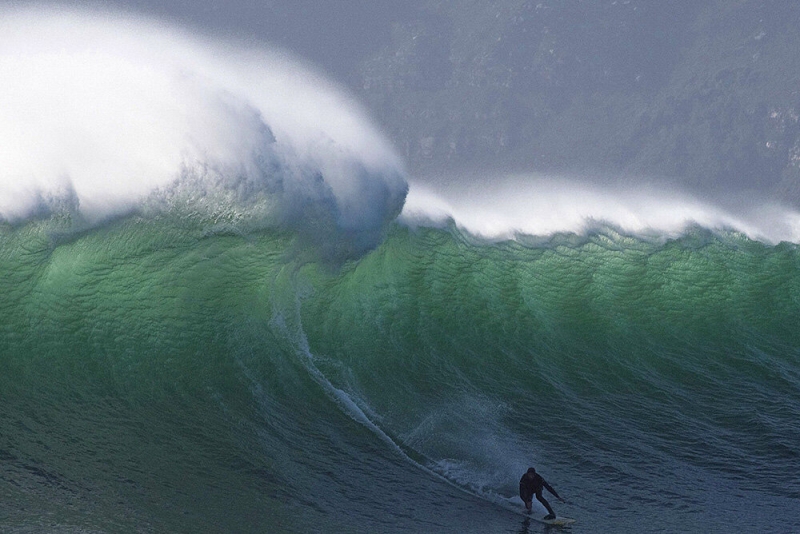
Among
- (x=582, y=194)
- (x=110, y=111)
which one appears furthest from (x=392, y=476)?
(x=582, y=194)

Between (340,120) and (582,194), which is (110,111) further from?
(582,194)

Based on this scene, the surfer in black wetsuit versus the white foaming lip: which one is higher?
the white foaming lip

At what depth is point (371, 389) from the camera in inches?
531

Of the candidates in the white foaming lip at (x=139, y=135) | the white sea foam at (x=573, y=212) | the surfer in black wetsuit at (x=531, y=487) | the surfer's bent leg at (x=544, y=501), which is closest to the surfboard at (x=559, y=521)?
the surfer's bent leg at (x=544, y=501)

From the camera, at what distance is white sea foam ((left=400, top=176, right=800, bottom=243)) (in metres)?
19.6

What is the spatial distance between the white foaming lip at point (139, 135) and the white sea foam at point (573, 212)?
217 centimetres

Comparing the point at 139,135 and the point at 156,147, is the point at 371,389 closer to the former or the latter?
the point at 156,147

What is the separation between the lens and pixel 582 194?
21.6 metres

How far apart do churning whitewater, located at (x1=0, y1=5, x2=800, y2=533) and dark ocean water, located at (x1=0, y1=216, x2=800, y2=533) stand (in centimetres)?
4

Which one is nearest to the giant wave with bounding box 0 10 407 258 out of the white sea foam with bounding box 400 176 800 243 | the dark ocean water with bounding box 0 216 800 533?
the dark ocean water with bounding box 0 216 800 533

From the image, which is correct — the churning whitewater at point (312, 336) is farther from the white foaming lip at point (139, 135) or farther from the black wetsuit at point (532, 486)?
the black wetsuit at point (532, 486)

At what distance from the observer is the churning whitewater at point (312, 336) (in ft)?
35.7

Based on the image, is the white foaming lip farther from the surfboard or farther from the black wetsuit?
the surfboard

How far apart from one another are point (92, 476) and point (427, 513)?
3.47 metres
